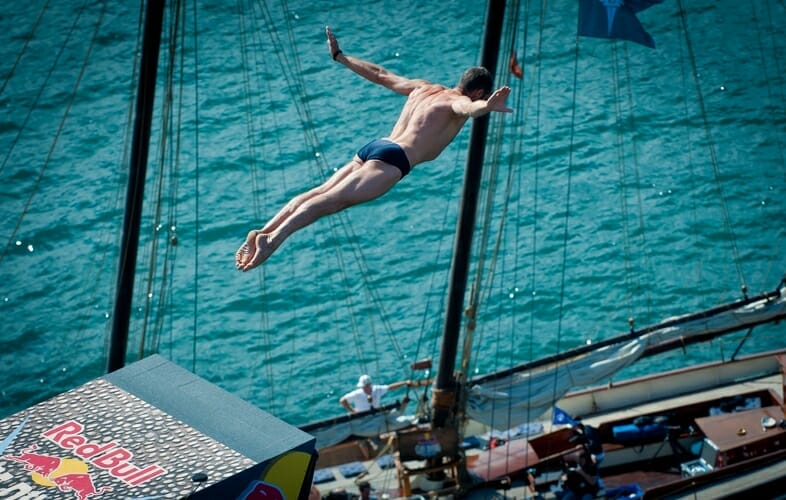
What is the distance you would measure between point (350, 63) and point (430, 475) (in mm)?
9561

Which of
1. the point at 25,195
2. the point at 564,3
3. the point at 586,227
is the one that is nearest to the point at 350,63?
the point at 586,227

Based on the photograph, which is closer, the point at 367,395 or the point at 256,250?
the point at 256,250

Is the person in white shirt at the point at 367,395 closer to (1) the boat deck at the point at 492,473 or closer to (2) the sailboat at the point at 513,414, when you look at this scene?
(2) the sailboat at the point at 513,414

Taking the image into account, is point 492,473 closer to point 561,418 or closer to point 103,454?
point 561,418

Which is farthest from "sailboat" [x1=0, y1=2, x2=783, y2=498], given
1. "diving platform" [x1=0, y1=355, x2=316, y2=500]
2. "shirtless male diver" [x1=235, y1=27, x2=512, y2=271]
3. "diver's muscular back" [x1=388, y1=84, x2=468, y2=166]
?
"diving platform" [x1=0, y1=355, x2=316, y2=500]

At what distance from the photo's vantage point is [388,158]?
67.5 feet

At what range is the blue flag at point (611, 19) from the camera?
25844mm

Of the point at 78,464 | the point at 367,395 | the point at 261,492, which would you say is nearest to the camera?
the point at 261,492

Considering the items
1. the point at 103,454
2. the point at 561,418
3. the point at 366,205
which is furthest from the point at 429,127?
the point at 366,205

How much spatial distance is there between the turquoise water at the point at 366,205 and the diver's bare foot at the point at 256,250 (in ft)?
49.5

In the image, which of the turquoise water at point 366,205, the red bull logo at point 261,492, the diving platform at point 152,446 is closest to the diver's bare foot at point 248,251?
the diving platform at point 152,446

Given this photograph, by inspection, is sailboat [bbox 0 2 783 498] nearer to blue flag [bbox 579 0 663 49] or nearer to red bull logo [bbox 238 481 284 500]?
blue flag [bbox 579 0 663 49]

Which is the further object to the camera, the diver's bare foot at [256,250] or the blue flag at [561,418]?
the blue flag at [561,418]

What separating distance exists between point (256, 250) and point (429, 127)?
11.3 ft
